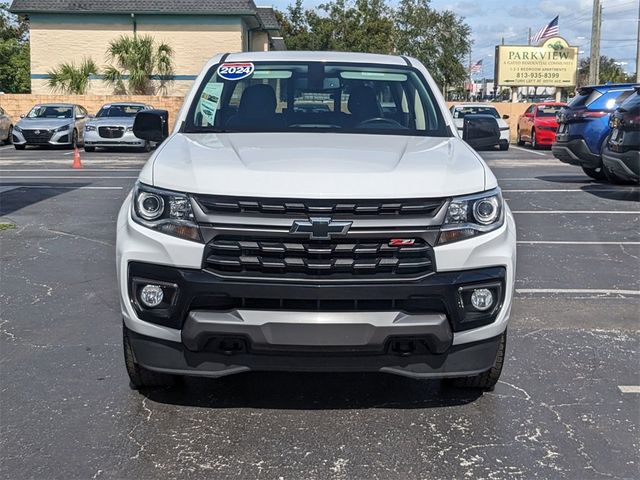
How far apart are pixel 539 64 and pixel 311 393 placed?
135 feet

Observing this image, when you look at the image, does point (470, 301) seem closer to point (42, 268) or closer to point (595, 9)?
point (42, 268)

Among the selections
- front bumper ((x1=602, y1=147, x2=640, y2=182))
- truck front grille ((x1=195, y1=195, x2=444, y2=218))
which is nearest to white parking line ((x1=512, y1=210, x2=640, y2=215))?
front bumper ((x1=602, y1=147, x2=640, y2=182))

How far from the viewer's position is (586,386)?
466cm

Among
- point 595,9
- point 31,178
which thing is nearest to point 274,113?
point 31,178

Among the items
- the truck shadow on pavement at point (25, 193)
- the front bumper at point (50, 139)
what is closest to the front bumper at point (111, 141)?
the front bumper at point (50, 139)

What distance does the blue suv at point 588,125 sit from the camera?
14172mm

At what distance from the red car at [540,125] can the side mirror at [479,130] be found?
21.4 m

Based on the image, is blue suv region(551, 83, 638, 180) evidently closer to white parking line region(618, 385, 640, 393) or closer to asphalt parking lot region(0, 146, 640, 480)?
asphalt parking lot region(0, 146, 640, 480)

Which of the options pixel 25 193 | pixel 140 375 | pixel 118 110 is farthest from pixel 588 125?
pixel 118 110

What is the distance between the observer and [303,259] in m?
3.64

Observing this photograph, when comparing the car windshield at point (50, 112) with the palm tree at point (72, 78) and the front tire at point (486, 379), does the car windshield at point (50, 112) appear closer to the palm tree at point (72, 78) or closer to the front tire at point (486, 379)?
the palm tree at point (72, 78)

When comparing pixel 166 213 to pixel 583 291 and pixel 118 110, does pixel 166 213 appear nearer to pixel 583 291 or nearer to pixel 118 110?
pixel 583 291

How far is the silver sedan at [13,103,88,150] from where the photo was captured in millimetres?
23906

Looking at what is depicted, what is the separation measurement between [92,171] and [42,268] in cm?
1018
